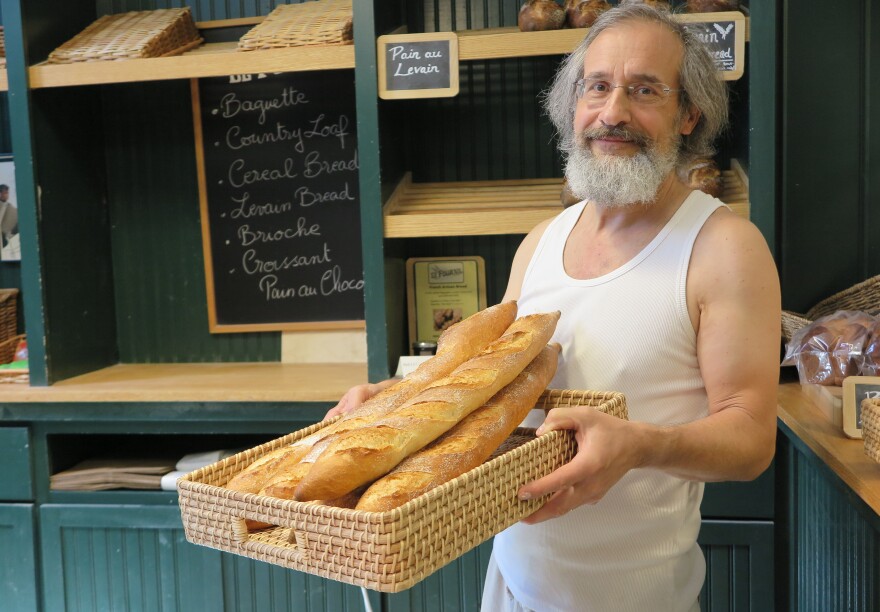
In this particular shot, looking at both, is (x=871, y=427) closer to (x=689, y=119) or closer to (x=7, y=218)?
(x=689, y=119)

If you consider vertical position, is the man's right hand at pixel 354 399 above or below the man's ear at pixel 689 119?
below

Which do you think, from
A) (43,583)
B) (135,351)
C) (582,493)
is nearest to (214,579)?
(43,583)

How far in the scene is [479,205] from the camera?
91.7 inches

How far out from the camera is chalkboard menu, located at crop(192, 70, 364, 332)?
2.67 metres

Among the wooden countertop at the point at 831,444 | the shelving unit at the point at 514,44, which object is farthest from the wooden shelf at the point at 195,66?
the wooden countertop at the point at 831,444

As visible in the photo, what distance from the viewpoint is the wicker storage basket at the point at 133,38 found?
236cm

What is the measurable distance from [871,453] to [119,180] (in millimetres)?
2286

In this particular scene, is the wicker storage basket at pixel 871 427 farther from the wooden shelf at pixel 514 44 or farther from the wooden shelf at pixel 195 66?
the wooden shelf at pixel 195 66

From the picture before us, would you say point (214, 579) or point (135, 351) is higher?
point (135, 351)

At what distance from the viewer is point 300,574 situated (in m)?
2.35

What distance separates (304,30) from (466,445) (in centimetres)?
151

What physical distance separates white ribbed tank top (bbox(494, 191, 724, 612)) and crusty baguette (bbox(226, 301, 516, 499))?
4.2 inches

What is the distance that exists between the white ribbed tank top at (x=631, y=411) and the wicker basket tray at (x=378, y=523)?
0.84 ft

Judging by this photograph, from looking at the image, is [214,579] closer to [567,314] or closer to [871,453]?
[567,314]
